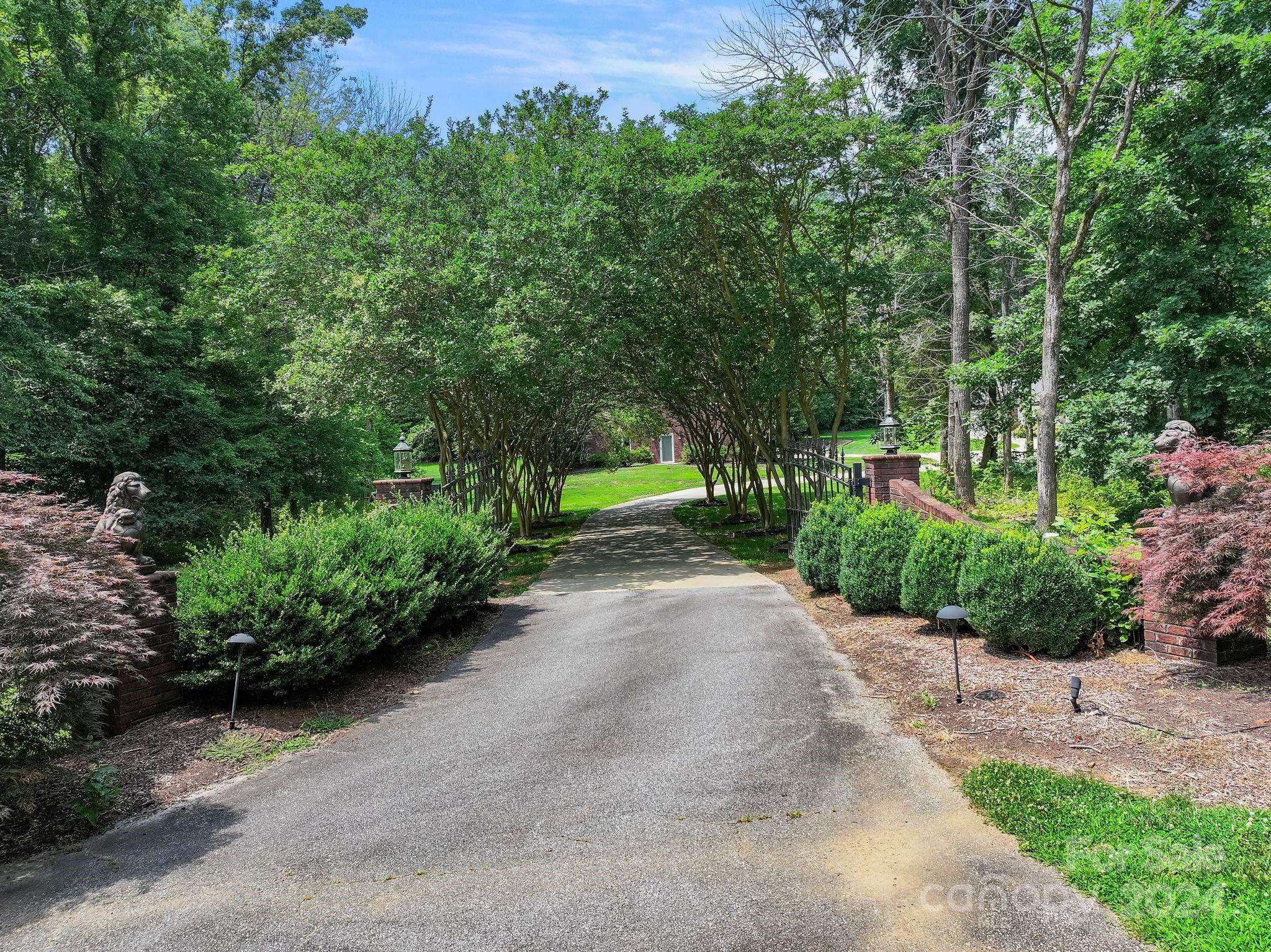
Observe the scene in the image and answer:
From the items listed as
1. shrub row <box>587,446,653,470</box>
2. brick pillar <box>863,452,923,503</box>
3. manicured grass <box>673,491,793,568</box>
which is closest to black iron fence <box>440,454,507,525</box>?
manicured grass <box>673,491,793,568</box>

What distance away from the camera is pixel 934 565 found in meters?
7.54

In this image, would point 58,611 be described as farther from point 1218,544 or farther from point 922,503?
point 922,503

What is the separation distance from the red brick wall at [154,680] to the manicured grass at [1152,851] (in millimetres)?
5943

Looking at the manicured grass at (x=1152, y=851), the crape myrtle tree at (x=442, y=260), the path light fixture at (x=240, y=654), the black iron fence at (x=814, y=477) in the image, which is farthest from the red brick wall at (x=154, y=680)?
the black iron fence at (x=814, y=477)

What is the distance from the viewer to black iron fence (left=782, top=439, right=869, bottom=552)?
11820 mm

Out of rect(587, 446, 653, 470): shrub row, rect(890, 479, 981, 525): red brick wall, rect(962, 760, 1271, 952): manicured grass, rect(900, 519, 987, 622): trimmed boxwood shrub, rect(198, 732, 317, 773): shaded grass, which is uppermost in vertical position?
rect(587, 446, 653, 470): shrub row

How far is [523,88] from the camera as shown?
1398cm

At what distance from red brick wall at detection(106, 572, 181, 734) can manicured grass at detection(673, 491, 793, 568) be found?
8.87 metres

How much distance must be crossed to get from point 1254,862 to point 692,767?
283 centimetres

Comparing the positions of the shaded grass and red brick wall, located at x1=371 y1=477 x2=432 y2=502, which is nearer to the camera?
the shaded grass

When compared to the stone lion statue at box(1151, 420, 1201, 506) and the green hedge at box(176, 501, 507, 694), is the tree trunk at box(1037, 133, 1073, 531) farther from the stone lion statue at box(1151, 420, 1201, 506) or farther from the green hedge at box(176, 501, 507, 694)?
the green hedge at box(176, 501, 507, 694)

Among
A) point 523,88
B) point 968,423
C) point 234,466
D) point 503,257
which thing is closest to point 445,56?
point 523,88

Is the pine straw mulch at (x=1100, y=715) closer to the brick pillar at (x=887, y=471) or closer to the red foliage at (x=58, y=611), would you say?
the brick pillar at (x=887, y=471)

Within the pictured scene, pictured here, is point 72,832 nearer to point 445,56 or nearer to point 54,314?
point 54,314
